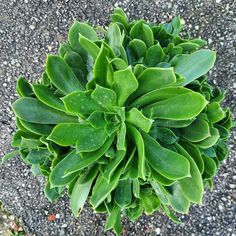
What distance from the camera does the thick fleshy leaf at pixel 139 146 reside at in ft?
4.33

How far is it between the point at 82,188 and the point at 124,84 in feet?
1.51

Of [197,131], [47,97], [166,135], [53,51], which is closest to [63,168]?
[47,97]

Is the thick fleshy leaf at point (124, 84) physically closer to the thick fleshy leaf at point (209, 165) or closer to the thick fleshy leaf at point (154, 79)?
the thick fleshy leaf at point (154, 79)

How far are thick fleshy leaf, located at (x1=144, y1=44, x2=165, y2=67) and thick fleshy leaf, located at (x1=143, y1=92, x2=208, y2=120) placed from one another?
205 millimetres

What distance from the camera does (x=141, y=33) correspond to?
1.63 meters

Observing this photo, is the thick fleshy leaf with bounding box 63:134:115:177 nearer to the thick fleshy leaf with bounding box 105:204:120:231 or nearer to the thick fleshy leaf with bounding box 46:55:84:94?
the thick fleshy leaf with bounding box 46:55:84:94

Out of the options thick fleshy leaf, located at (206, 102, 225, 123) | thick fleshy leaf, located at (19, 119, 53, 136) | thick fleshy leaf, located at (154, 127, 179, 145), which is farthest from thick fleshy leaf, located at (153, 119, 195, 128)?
thick fleshy leaf, located at (19, 119, 53, 136)

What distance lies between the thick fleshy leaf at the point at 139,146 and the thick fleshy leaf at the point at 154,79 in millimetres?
129

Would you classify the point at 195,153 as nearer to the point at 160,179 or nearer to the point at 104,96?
the point at 160,179

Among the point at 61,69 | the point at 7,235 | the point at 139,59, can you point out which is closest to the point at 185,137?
the point at 139,59

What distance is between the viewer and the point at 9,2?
2.51 metres

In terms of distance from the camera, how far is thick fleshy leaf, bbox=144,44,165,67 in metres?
1.54

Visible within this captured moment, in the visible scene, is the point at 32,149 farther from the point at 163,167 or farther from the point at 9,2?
the point at 9,2

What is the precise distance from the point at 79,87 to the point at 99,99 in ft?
0.55
